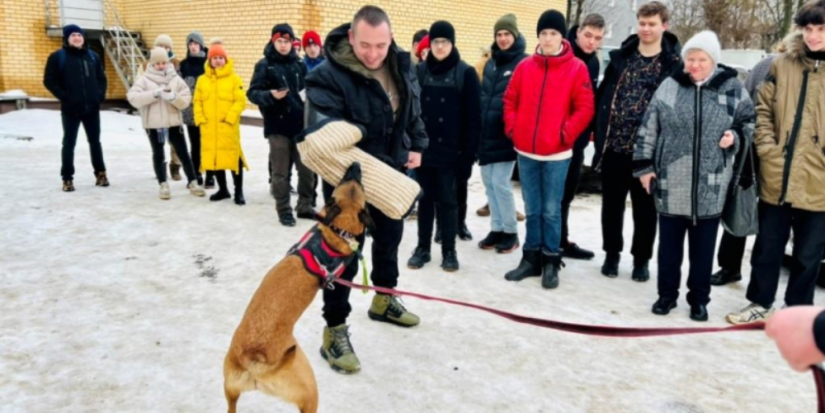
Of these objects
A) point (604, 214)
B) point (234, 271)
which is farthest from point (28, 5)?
point (604, 214)

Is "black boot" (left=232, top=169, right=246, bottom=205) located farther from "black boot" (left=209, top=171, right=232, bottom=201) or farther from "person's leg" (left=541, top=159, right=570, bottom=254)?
"person's leg" (left=541, top=159, right=570, bottom=254)

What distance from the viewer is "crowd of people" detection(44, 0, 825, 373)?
125 inches

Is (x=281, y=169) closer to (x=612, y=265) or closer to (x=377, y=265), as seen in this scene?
(x=377, y=265)

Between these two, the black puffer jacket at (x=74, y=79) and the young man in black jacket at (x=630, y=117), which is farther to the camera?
the black puffer jacket at (x=74, y=79)

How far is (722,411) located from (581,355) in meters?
0.76

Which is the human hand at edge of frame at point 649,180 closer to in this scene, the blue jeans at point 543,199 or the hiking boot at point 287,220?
the blue jeans at point 543,199

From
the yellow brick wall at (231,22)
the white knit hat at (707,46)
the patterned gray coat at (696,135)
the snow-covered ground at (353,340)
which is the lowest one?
the snow-covered ground at (353,340)

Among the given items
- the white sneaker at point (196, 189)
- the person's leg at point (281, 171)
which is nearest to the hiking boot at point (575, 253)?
the person's leg at point (281, 171)

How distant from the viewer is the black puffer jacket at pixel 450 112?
4.70 m

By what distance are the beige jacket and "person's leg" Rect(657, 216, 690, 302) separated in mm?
5582

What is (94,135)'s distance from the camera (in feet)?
23.4

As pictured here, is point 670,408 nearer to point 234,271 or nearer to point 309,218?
point 234,271

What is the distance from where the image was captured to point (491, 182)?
533 cm

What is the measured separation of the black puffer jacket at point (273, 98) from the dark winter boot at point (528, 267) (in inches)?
106
